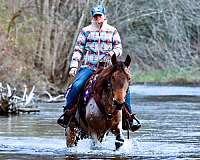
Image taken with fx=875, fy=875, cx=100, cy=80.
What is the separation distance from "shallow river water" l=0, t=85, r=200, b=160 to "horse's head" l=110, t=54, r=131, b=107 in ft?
3.08

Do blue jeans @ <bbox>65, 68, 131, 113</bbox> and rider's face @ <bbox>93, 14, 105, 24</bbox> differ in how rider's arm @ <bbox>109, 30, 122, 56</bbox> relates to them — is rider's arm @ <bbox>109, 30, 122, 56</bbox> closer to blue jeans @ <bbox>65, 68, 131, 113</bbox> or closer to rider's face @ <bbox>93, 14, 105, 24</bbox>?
rider's face @ <bbox>93, 14, 105, 24</bbox>

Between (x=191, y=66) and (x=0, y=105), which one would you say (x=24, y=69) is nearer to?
(x=0, y=105)

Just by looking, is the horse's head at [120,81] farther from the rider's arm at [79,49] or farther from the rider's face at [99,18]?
the rider's arm at [79,49]

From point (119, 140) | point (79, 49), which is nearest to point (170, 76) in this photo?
point (79, 49)

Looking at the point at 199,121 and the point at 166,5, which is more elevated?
the point at 166,5

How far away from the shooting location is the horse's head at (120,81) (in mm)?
12281

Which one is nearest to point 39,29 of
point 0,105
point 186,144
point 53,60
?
point 53,60

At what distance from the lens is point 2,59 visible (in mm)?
33844

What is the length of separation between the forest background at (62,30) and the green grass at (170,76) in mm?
3570

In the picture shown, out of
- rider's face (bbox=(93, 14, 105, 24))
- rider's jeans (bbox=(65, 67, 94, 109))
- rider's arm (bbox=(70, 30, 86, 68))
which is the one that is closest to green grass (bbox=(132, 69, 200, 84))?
rider's arm (bbox=(70, 30, 86, 68))

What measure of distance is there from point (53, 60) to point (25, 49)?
1.81 m

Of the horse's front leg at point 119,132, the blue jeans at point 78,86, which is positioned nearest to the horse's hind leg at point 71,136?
the blue jeans at point 78,86

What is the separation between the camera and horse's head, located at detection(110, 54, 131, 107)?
1228 centimetres

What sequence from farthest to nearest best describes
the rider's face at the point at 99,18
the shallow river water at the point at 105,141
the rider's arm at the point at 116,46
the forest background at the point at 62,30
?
the forest background at the point at 62,30 → the rider's face at the point at 99,18 → the rider's arm at the point at 116,46 → the shallow river water at the point at 105,141
